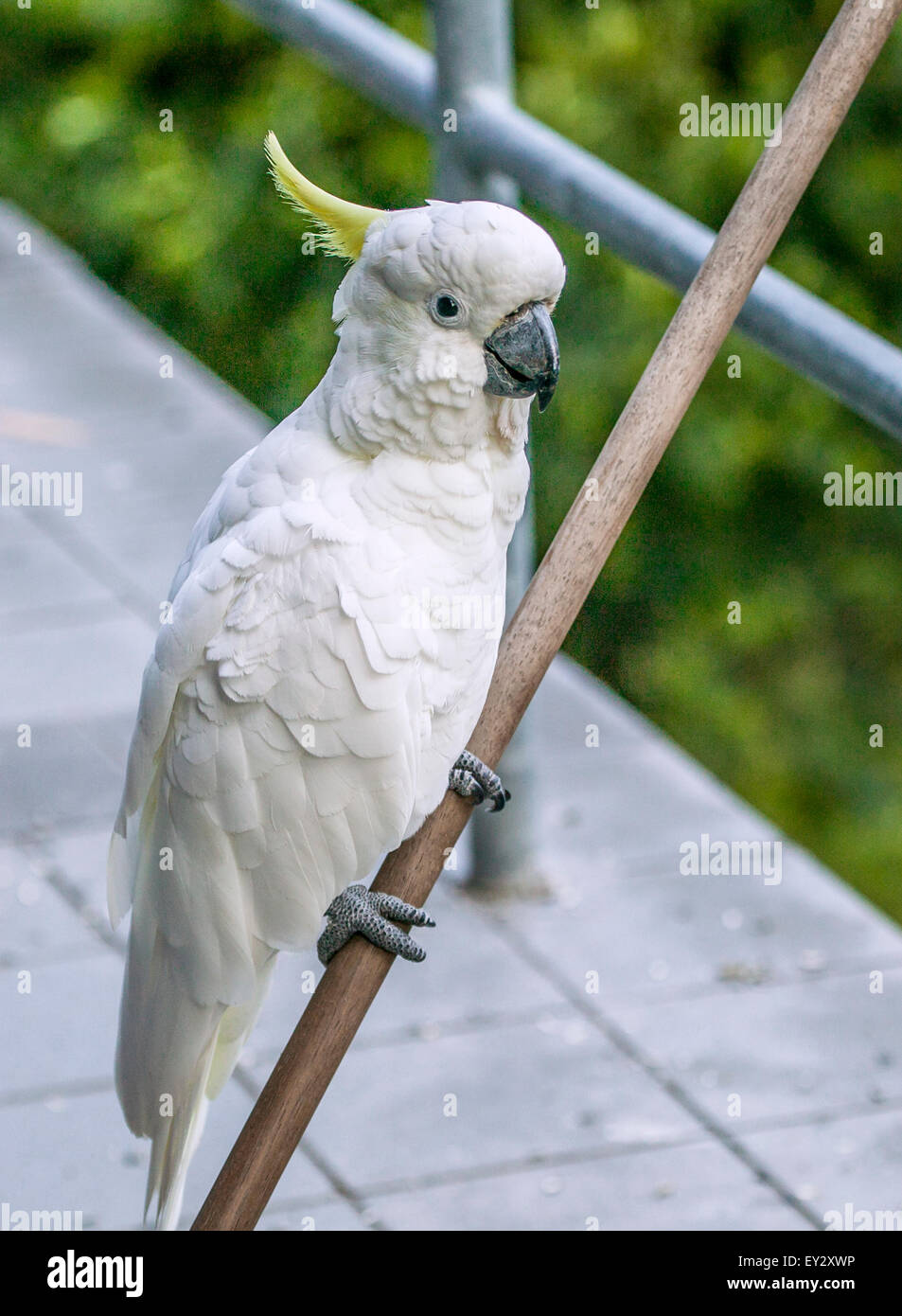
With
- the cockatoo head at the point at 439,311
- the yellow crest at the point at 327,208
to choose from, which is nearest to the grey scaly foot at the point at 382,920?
the cockatoo head at the point at 439,311

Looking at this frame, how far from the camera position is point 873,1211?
2.11m

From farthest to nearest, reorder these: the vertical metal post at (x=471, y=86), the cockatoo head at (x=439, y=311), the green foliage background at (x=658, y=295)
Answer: the green foliage background at (x=658, y=295) → the vertical metal post at (x=471, y=86) → the cockatoo head at (x=439, y=311)

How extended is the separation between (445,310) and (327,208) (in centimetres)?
14

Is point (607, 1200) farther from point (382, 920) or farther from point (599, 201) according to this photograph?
point (599, 201)

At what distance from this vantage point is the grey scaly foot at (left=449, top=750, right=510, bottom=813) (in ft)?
4.99

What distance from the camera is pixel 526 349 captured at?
1.36 m

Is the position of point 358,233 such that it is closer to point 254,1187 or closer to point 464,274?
point 464,274

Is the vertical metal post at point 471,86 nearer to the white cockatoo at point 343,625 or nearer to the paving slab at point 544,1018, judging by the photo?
the paving slab at point 544,1018

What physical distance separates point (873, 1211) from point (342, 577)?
1186mm

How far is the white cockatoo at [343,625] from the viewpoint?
1.41 metres

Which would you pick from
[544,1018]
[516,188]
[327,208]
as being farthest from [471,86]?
[544,1018]

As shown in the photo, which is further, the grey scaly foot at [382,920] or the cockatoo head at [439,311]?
the grey scaly foot at [382,920]

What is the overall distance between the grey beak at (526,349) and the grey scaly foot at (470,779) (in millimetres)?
346
